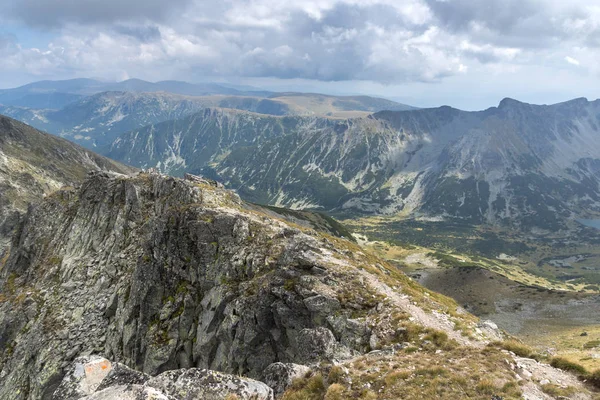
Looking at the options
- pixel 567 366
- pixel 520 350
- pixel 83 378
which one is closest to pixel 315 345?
pixel 520 350

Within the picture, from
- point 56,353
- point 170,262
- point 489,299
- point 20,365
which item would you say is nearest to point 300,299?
point 170,262

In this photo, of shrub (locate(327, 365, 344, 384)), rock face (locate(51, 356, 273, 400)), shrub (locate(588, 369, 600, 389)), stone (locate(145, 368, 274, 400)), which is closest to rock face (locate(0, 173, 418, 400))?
shrub (locate(327, 365, 344, 384))

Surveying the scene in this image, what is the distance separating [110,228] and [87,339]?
20922 millimetres

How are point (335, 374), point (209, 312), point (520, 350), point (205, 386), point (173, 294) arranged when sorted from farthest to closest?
point (173, 294) < point (209, 312) < point (520, 350) < point (335, 374) < point (205, 386)

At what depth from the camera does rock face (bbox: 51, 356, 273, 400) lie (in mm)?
14750

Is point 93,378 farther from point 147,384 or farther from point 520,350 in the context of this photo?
point 520,350

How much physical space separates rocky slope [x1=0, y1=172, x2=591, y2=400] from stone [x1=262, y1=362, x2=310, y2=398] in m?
0.07

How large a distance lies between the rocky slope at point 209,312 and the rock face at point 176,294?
18 centimetres

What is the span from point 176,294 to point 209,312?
713cm

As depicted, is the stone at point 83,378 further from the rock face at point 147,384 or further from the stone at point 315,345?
the stone at point 315,345

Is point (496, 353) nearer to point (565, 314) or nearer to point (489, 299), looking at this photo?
point (565, 314)

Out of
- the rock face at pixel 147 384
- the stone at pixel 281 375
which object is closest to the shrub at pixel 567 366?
the stone at pixel 281 375

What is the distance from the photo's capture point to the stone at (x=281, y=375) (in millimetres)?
18031

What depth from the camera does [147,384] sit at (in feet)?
50.3
